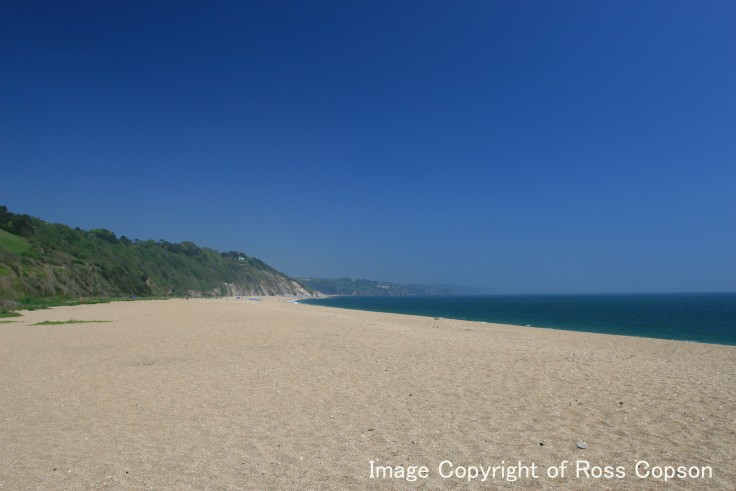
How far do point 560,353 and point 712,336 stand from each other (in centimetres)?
2728

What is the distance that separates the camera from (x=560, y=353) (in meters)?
15.3

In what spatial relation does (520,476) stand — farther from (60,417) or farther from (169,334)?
(169,334)

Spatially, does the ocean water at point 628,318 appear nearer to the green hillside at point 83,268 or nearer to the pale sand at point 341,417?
the pale sand at point 341,417

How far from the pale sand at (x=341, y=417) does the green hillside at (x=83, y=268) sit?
40.5 metres

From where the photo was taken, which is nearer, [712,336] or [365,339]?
[365,339]

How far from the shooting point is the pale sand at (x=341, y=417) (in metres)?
5.46

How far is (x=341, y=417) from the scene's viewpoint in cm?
768

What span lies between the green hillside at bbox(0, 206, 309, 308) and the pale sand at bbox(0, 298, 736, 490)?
1595 inches

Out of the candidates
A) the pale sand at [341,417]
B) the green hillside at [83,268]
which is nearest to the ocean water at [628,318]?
the pale sand at [341,417]

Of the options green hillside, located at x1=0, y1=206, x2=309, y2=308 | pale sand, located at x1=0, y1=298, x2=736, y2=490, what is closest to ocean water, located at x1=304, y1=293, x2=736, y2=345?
pale sand, located at x1=0, y1=298, x2=736, y2=490

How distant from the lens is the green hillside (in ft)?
174

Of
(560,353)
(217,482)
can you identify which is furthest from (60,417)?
(560,353)

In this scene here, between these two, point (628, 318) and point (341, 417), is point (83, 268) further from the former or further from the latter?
point (628, 318)

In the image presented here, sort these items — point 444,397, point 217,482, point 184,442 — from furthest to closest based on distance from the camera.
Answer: point 444,397 → point 184,442 → point 217,482
